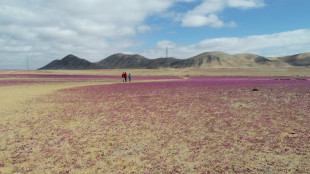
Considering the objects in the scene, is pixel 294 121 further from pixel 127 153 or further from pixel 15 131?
pixel 15 131

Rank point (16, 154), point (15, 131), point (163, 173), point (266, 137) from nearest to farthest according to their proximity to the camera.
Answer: point (163, 173)
point (16, 154)
point (266, 137)
point (15, 131)

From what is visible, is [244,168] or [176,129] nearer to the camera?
[244,168]

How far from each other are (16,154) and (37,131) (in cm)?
227

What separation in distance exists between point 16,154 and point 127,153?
11.6 feet

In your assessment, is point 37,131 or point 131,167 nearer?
point 131,167

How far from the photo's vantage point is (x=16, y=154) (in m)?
6.35

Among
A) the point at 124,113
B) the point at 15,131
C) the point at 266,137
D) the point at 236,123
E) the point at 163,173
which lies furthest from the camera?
the point at 124,113

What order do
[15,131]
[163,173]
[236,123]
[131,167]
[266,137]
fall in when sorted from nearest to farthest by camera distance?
[163,173], [131,167], [266,137], [15,131], [236,123]

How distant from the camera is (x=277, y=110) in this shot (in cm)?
1205

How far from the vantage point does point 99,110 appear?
12.7 meters

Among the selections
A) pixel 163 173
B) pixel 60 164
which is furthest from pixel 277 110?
pixel 60 164

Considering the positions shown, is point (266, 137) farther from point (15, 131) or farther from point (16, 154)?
point (15, 131)

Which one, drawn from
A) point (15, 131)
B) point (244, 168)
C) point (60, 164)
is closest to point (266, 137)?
point (244, 168)

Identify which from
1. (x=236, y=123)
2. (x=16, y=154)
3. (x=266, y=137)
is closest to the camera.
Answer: (x=16, y=154)
